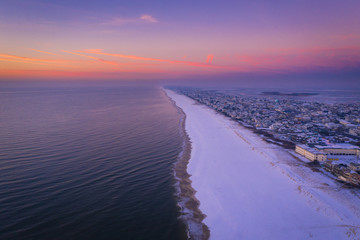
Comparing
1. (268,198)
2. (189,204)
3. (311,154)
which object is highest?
(311,154)

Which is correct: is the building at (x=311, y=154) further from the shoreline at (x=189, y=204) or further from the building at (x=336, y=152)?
the shoreline at (x=189, y=204)

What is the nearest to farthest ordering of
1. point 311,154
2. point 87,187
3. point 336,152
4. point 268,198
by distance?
point 268,198
point 87,187
point 311,154
point 336,152

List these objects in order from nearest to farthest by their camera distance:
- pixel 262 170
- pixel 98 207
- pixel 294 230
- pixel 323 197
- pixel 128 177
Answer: pixel 294 230
pixel 98 207
pixel 323 197
pixel 128 177
pixel 262 170

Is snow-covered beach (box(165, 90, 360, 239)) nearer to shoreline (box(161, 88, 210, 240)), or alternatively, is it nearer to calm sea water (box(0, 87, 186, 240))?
shoreline (box(161, 88, 210, 240))

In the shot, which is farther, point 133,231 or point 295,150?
point 295,150

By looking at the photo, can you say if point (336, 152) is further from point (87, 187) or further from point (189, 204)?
point (87, 187)

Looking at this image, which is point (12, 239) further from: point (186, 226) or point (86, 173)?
point (186, 226)

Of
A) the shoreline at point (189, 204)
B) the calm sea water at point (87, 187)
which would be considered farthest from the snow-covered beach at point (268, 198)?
the calm sea water at point (87, 187)

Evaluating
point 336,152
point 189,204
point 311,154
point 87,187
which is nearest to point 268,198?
point 189,204

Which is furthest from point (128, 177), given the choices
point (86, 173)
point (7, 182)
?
point (7, 182)
